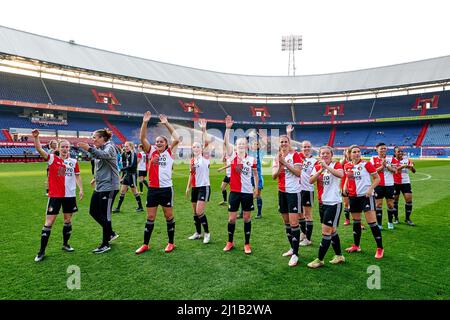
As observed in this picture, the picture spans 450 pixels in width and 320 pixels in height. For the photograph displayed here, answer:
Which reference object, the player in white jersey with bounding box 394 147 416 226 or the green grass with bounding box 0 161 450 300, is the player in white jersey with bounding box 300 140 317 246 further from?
the player in white jersey with bounding box 394 147 416 226

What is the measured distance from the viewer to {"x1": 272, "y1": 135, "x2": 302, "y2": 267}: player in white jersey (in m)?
5.28

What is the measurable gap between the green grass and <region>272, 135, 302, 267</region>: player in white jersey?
0.45 m

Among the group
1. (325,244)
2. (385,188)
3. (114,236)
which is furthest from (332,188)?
(114,236)

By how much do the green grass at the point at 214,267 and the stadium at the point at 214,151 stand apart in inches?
1.2

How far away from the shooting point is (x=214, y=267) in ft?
16.7

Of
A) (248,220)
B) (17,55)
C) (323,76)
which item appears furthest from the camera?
(323,76)

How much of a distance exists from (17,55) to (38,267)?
43812 millimetres

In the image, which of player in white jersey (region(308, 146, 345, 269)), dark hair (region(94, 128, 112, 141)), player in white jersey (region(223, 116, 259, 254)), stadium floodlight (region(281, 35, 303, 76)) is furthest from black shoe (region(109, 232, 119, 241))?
stadium floodlight (region(281, 35, 303, 76))

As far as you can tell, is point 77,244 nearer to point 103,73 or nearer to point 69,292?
point 69,292

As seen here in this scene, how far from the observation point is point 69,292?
4.12 meters

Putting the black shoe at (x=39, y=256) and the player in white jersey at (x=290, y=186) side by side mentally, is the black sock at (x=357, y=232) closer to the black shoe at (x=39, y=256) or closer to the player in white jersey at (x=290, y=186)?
the player in white jersey at (x=290, y=186)
